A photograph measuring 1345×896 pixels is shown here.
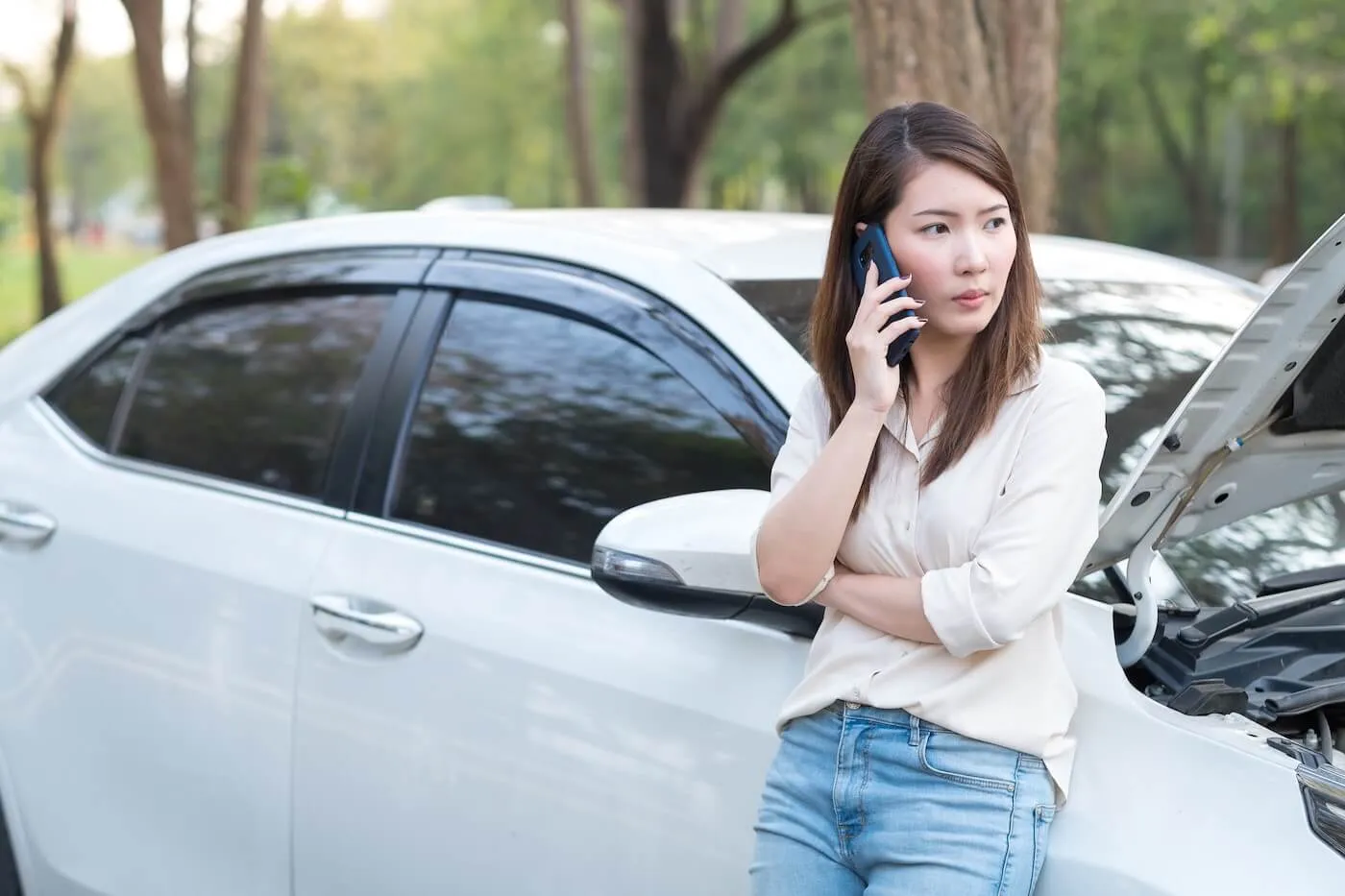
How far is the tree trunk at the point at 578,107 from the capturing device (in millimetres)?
15086

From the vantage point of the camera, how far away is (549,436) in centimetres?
272

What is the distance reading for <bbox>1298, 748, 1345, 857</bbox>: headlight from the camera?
1737 millimetres

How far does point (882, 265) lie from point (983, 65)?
3.22m

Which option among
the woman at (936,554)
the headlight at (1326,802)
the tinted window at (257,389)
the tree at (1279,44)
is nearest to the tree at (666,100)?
the tree at (1279,44)

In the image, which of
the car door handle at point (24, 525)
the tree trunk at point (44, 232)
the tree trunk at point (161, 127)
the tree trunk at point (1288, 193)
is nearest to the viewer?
the car door handle at point (24, 525)

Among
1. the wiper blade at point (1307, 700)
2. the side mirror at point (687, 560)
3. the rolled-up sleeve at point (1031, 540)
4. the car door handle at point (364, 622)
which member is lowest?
the car door handle at point (364, 622)

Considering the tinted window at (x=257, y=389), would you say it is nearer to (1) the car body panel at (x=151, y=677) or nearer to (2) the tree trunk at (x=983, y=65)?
(1) the car body panel at (x=151, y=677)

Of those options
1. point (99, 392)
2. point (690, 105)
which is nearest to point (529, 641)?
point (99, 392)

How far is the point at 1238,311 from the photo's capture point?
300 cm

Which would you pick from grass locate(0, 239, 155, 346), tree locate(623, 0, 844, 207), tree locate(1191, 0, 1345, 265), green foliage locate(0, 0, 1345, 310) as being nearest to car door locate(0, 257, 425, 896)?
tree locate(623, 0, 844, 207)

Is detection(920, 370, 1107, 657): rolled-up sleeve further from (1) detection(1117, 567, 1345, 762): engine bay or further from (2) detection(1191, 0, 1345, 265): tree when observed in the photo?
(2) detection(1191, 0, 1345, 265): tree

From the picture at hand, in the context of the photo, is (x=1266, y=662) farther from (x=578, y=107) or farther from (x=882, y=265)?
(x=578, y=107)

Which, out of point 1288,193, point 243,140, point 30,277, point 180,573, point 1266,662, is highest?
point 1266,662

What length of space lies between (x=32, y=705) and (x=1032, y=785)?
6.82 feet
